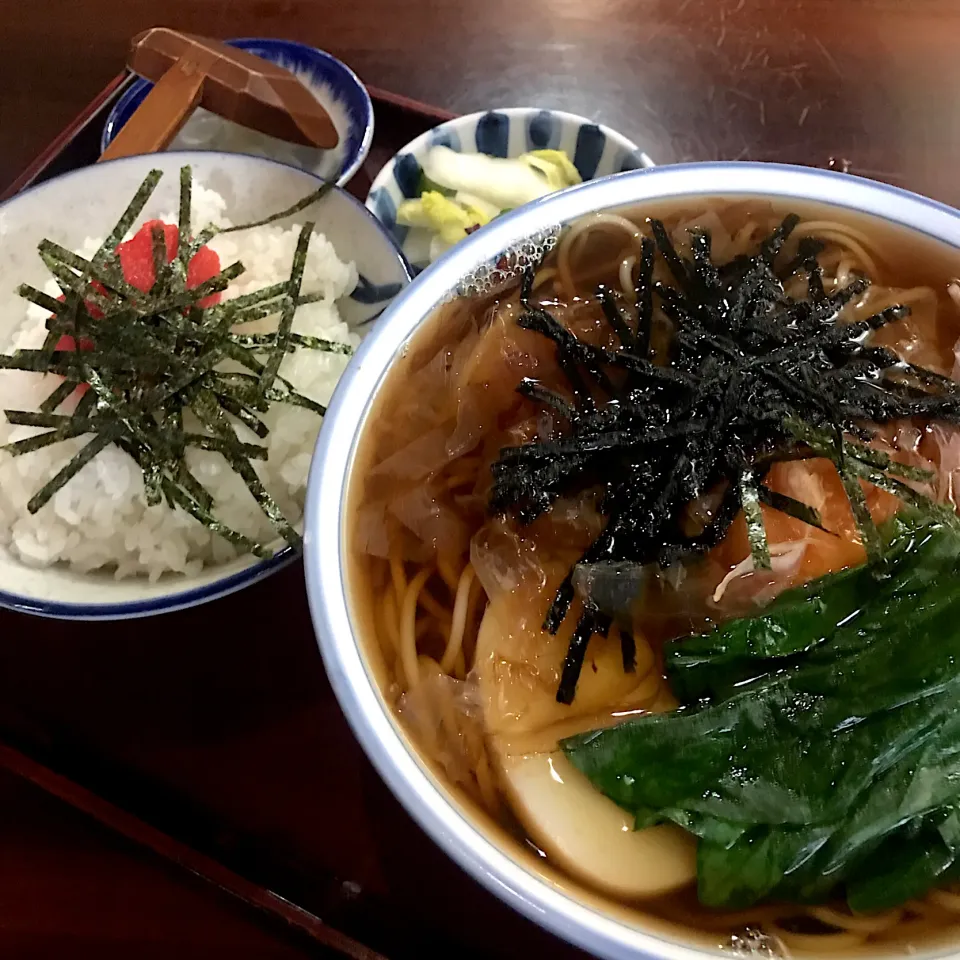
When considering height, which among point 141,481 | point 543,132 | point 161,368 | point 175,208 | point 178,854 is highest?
point 543,132

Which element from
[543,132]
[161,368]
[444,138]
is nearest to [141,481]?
[161,368]

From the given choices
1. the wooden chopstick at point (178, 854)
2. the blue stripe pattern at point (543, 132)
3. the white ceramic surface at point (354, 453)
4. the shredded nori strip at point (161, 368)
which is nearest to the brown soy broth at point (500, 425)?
the white ceramic surface at point (354, 453)

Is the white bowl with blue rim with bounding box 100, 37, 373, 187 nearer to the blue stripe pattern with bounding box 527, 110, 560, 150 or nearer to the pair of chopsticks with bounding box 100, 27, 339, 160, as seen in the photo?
the pair of chopsticks with bounding box 100, 27, 339, 160

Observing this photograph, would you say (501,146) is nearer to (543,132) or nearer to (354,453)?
(543,132)

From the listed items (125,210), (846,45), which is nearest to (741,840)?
(125,210)

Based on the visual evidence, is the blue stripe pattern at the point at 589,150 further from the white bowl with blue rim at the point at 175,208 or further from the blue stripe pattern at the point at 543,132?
the white bowl with blue rim at the point at 175,208

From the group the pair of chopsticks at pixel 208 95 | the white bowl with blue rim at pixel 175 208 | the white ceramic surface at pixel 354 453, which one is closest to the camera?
the white ceramic surface at pixel 354 453

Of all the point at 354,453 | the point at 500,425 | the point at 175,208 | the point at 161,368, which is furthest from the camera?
the point at 175,208
